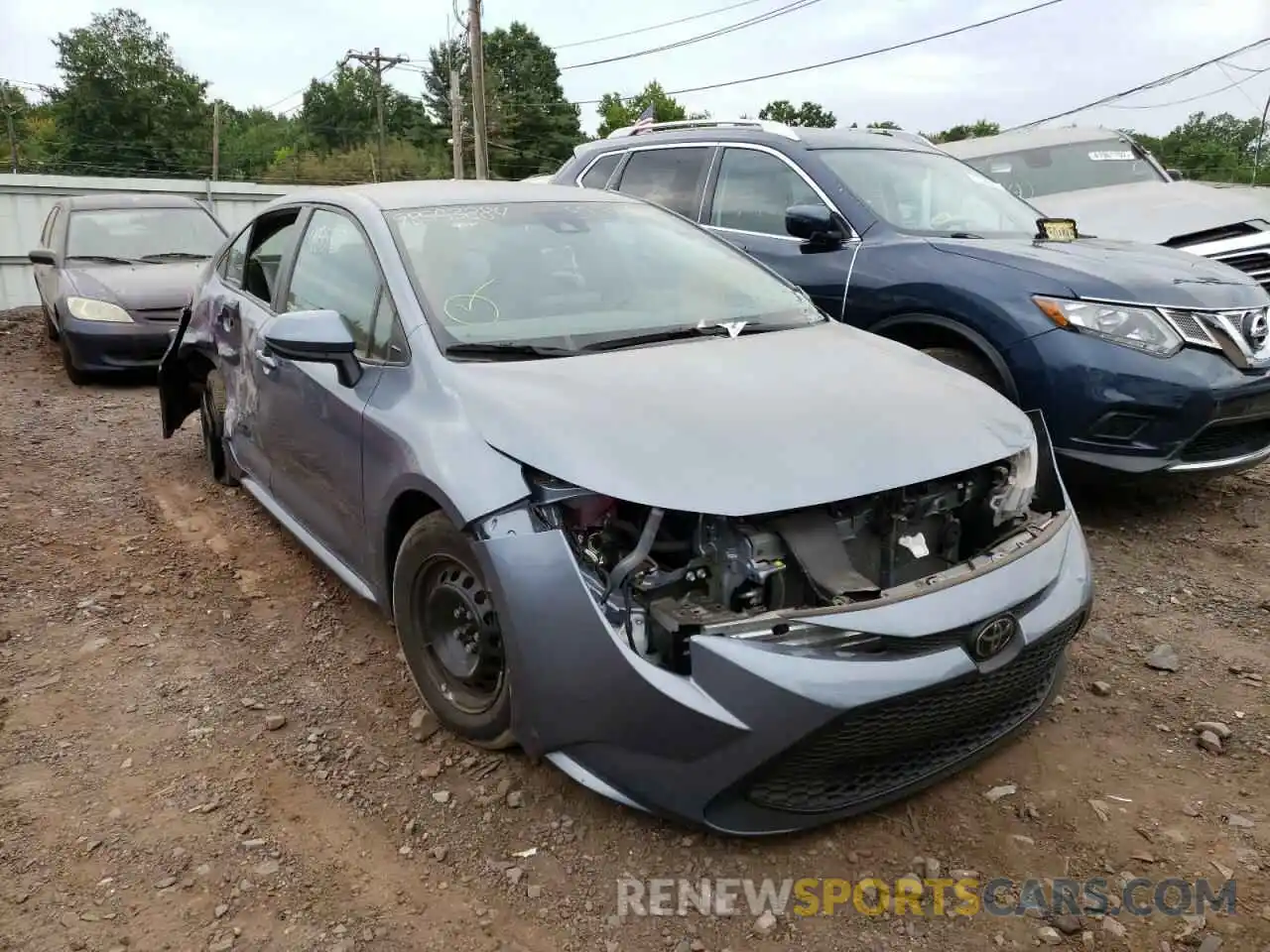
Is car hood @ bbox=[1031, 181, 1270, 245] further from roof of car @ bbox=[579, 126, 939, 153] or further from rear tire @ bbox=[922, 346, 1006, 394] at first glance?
rear tire @ bbox=[922, 346, 1006, 394]

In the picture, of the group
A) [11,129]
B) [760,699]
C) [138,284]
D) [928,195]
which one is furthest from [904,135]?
[11,129]

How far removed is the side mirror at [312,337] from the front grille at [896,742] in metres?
1.79

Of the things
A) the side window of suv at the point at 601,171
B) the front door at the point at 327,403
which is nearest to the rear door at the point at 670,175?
the side window of suv at the point at 601,171

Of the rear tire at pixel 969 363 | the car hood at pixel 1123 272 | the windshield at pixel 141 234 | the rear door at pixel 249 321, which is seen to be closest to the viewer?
the rear door at pixel 249 321

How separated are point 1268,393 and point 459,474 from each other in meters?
3.66

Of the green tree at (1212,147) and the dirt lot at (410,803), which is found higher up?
the green tree at (1212,147)

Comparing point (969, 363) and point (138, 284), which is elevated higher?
point (138, 284)

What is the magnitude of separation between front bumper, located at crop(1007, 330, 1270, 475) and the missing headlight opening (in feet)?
6.00

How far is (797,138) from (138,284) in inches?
224

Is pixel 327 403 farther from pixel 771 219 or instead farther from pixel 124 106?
pixel 124 106

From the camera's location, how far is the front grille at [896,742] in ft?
7.01

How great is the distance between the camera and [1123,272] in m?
4.22

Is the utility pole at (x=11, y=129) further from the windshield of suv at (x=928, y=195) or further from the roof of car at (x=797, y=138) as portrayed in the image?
the windshield of suv at (x=928, y=195)

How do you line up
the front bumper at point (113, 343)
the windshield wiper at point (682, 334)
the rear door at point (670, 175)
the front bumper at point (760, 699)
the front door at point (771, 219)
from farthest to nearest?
1. the front bumper at point (113, 343)
2. the rear door at point (670, 175)
3. the front door at point (771, 219)
4. the windshield wiper at point (682, 334)
5. the front bumper at point (760, 699)
